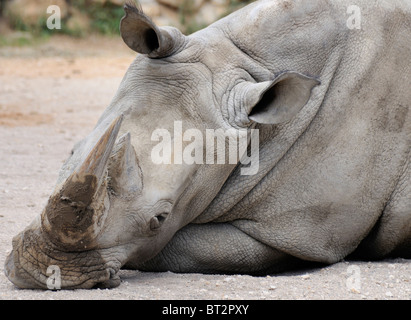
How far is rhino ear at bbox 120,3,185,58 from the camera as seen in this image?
4430 millimetres

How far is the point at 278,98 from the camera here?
4586mm

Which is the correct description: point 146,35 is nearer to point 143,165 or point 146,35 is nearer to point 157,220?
Result: point 143,165

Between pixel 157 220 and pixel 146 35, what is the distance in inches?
38.8

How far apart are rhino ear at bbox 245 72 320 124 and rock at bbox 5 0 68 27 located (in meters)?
11.1

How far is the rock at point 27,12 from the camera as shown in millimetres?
15094

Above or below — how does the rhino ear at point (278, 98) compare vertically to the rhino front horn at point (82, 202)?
above

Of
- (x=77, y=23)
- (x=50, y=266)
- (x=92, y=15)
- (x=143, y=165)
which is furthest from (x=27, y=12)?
(x=50, y=266)

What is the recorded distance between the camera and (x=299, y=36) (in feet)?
16.1

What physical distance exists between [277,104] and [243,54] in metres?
0.42

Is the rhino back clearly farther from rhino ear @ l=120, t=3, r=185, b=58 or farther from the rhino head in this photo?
rhino ear @ l=120, t=3, r=185, b=58

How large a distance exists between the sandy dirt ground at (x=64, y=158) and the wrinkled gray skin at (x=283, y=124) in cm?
19

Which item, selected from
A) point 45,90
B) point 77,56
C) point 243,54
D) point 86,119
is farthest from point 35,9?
point 243,54

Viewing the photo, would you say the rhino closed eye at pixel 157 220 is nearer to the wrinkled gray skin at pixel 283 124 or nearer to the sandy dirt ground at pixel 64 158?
the wrinkled gray skin at pixel 283 124

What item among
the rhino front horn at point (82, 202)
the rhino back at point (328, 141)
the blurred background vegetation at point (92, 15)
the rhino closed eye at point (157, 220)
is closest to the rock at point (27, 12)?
the blurred background vegetation at point (92, 15)
